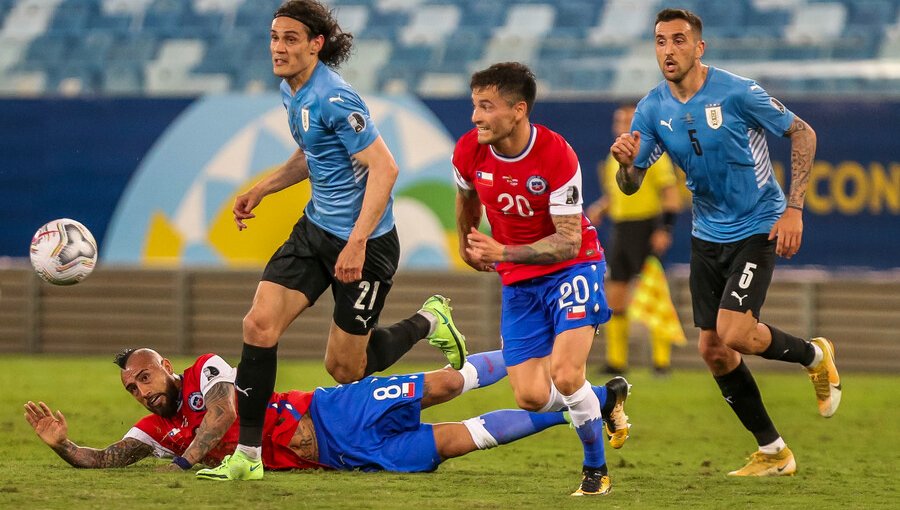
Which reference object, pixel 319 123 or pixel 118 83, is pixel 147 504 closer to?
pixel 319 123

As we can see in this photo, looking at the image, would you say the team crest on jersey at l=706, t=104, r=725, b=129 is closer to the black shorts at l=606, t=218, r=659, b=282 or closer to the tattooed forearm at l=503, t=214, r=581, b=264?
the tattooed forearm at l=503, t=214, r=581, b=264

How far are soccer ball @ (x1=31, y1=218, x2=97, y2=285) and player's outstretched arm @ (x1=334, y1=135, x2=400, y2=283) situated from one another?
1.55m

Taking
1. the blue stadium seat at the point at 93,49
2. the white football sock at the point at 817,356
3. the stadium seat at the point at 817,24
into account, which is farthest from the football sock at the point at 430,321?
the blue stadium seat at the point at 93,49

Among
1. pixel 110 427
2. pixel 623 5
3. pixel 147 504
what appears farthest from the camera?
pixel 623 5

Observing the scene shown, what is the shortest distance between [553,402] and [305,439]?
1181 millimetres

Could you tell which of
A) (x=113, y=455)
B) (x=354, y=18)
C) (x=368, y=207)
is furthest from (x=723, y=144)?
(x=354, y=18)

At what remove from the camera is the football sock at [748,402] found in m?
7.17

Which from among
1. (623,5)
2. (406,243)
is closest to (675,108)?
(406,243)

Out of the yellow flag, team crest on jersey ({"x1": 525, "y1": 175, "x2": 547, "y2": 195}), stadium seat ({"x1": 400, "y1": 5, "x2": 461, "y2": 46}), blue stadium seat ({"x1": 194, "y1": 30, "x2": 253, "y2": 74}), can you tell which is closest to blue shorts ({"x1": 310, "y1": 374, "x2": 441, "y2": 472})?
team crest on jersey ({"x1": 525, "y1": 175, "x2": 547, "y2": 195})

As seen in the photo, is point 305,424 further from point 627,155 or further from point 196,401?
point 627,155

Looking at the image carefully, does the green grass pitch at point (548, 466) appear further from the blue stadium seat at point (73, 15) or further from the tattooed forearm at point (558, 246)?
the blue stadium seat at point (73, 15)

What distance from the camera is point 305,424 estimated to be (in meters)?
6.77

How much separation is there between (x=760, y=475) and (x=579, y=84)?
29.1 ft

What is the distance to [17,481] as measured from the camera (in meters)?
6.32
